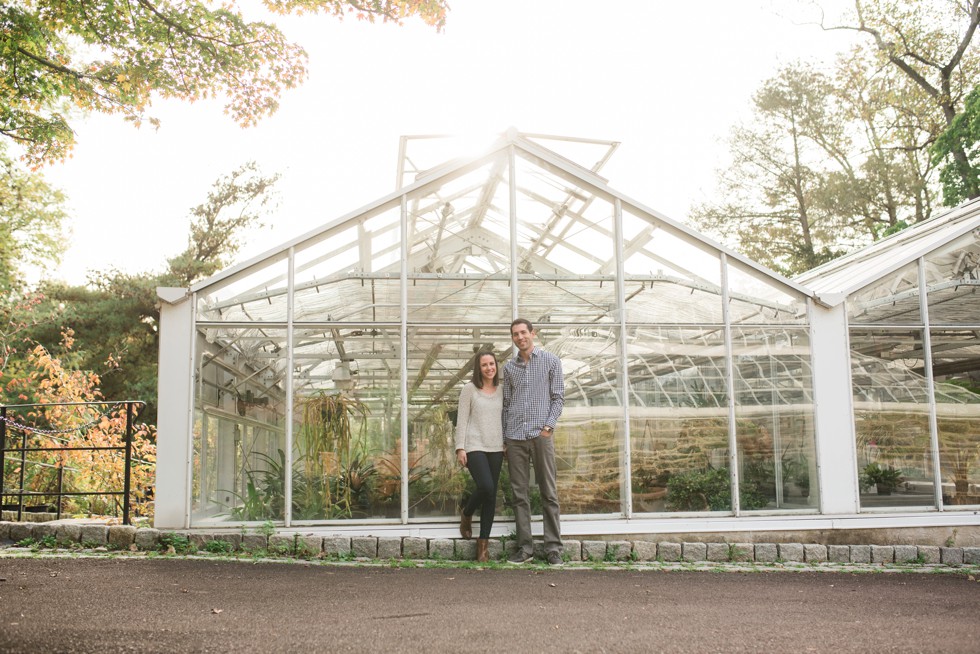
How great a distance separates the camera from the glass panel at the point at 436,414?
293 inches

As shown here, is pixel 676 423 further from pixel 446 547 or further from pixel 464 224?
pixel 464 224

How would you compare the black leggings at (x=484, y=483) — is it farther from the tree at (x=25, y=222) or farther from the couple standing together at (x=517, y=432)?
the tree at (x=25, y=222)

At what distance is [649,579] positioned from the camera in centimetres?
613

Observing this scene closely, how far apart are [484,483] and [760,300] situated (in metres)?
3.28

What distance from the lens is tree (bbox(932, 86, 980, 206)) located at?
1700 centimetres

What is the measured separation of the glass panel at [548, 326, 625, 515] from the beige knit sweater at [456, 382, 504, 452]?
0.76m

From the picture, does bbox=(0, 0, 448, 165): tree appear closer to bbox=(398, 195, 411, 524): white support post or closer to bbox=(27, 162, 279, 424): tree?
bbox=(398, 195, 411, 524): white support post

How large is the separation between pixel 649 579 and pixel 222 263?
17.7 m

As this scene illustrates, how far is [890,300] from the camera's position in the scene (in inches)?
331

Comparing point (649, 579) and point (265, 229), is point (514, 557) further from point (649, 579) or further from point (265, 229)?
point (265, 229)

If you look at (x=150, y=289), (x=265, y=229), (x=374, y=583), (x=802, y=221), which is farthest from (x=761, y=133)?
(x=374, y=583)

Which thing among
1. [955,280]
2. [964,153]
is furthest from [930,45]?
[955,280]

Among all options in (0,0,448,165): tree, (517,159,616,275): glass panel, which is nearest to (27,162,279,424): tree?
(0,0,448,165): tree

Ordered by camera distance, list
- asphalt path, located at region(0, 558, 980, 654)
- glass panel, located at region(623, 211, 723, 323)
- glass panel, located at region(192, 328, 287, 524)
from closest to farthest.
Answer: asphalt path, located at region(0, 558, 980, 654)
glass panel, located at region(192, 328, 287, 524)
glass panel, located at region(623, 211, 723, 323)
